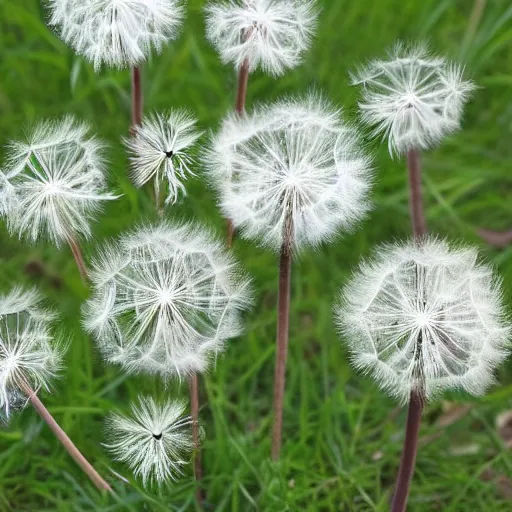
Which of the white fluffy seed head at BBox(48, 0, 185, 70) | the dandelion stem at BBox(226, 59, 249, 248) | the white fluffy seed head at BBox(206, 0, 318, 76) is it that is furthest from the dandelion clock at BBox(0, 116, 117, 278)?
the white fluffy seed head at BBox(206, 0, 318, 76)

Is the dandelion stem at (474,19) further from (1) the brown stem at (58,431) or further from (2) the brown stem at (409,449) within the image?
(1) the brown stem at (58,431)

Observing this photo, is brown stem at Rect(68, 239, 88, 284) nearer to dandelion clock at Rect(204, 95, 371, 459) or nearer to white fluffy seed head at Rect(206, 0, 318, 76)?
dandelion clock at Rect(204, 95, 371, 459)

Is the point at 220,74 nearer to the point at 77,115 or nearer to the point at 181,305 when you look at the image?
the point at 77,115

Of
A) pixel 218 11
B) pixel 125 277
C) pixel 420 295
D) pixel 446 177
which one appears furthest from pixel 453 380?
pixel 446 177

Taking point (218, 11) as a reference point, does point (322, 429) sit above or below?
below

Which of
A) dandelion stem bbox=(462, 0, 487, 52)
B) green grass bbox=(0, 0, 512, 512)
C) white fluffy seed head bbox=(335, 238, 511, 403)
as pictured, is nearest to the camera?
white fluffy seed head bbox=(335, 238, 511, 403)

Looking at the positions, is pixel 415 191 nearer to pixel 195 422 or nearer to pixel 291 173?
pixel 291 173

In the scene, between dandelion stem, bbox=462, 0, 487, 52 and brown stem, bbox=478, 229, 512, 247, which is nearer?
brown stem, bbox=478, 229, 512, 247
